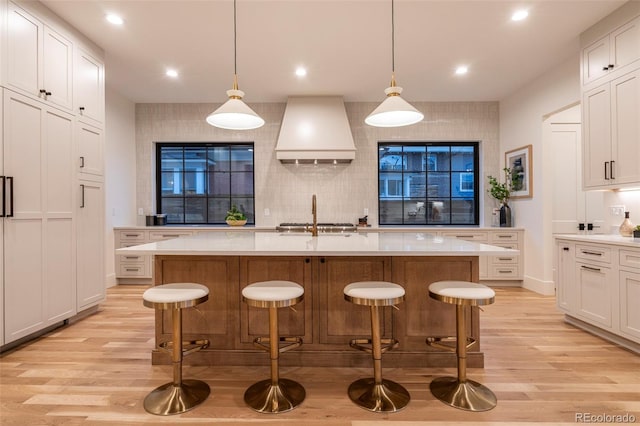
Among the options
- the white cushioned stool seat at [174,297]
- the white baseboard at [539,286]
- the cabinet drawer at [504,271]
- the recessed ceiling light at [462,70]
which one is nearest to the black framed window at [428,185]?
the cabinet drawer at [504,271]

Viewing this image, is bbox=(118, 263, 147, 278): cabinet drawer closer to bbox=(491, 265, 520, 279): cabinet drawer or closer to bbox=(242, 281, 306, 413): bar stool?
bbox=(242, 281, 306, 413): bar stool

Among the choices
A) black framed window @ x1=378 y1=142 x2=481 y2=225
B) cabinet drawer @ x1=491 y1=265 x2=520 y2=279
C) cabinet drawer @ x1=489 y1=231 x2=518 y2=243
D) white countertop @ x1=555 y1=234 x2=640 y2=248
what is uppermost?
black framed window @ x1=378 y1=142 x2=481 y2=225

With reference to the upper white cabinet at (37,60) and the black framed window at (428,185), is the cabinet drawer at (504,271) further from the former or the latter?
the upper white cabinet at (37,60)

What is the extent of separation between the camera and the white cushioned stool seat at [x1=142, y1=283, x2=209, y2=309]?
5.93ft

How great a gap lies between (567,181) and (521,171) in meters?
0.55

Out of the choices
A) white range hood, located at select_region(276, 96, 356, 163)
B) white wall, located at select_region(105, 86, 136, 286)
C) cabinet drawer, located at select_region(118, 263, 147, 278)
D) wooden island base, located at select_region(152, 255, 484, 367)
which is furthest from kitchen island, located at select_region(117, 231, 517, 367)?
white wall, located at select_region(105, 86, 136, 286)

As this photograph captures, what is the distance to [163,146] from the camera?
5.50 meters

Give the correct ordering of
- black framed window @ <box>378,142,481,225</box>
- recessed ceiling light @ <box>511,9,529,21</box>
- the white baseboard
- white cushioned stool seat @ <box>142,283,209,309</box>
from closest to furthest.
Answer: white cushioned stool seat @ <box>142,283,209,309</box> → recessed ceiling light @ <box>511,9,529,21</box> → the white baseboard → black framed window @ <box>378,142,481,225</box>

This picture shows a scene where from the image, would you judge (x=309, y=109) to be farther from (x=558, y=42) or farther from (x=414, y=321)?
(x=414, y=321)

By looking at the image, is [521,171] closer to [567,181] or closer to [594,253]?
[567,181]

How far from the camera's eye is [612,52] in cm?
297

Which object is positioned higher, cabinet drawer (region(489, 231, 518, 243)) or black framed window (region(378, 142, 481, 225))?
black framed window (region(378, 142, 481, 225))

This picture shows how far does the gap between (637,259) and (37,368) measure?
14.9 feet

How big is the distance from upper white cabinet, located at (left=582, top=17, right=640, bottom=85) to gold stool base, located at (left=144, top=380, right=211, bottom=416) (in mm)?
4209
